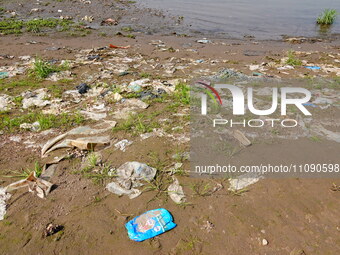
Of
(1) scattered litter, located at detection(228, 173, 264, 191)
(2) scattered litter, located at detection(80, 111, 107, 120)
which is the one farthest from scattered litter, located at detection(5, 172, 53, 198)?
(1) scattered litter, located at detection(228, 173, 264, 191)

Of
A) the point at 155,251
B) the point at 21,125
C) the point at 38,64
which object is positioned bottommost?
the point at 155,251

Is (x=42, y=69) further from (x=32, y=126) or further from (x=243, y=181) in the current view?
(x=243, y=181)

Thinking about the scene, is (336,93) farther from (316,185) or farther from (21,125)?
(21,125)

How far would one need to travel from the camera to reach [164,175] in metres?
2.77

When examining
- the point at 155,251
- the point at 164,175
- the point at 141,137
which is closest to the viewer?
the point at 155,251

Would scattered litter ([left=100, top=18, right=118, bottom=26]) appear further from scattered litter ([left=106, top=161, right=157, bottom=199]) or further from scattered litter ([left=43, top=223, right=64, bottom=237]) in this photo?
scattered litter ([left=43, top=223, right=64, bottom=237])

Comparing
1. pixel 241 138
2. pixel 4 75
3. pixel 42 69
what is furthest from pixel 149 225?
pixel 4 75

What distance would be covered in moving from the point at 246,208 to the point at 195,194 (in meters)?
0.47

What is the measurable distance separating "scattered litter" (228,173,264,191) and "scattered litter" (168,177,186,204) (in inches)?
18.8

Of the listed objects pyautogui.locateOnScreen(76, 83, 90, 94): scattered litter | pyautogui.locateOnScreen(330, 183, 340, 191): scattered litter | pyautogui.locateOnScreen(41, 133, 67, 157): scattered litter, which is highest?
pyautogui.locateOnScreen(76, 83, 90, 94): scattered litter

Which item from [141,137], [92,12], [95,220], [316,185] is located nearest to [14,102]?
[141,137]

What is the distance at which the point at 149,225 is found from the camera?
88.2 inches

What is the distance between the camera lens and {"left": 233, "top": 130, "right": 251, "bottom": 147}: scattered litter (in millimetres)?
3139

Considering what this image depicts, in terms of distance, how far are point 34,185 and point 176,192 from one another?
4.45 feet
